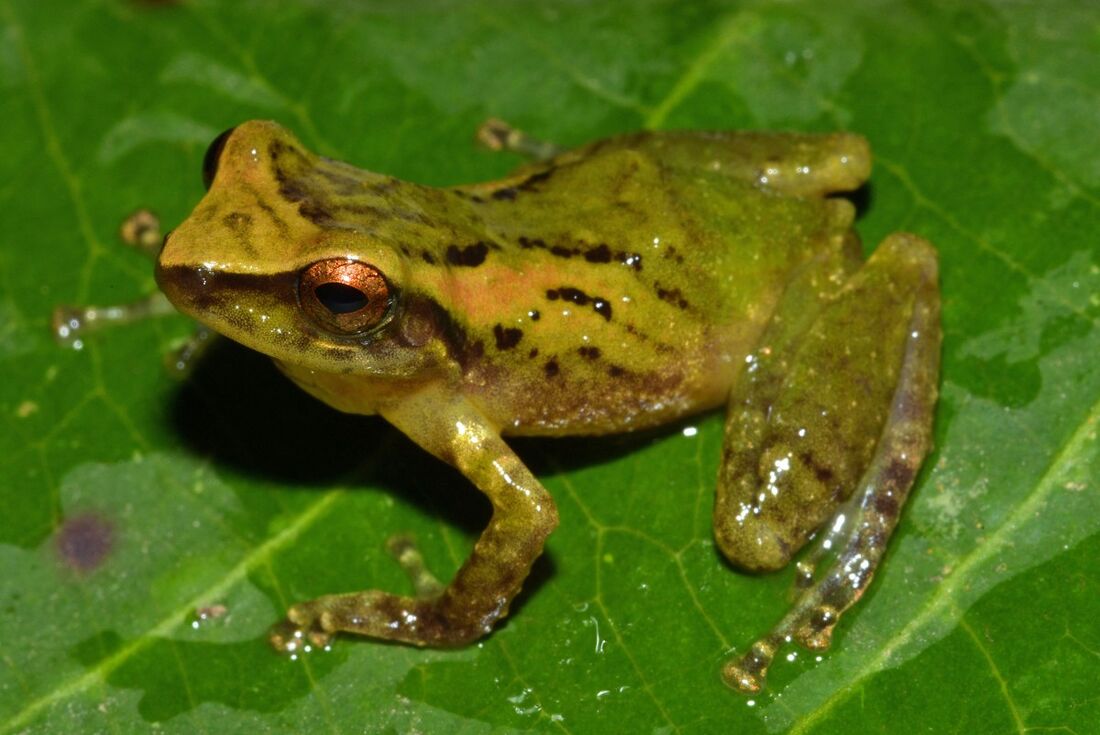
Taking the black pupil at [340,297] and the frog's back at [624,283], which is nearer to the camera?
the black pupil at [340,297]

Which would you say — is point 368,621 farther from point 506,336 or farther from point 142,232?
point 142,232

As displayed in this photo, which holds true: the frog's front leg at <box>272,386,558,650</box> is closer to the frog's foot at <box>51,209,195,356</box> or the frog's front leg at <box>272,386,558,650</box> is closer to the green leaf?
the green leaf

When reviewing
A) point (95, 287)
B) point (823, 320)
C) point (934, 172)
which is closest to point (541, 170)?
→ point (823, 320)

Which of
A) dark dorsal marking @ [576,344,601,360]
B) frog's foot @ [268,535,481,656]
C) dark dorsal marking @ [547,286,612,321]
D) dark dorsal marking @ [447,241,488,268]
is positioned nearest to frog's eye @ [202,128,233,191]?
dark dorsal marking @ [447,241,488,268]

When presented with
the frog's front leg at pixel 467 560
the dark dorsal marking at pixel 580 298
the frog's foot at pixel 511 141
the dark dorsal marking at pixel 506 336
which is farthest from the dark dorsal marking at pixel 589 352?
the frog's foot at pixel 511 141

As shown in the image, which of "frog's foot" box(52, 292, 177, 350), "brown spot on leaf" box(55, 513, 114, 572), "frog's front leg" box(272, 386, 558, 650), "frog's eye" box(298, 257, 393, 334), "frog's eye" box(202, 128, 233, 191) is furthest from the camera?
"frog's foot" box(52, 292, 177, 350)

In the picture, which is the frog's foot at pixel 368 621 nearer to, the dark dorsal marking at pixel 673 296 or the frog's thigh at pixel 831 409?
the frog's thigh at pixel 831 409

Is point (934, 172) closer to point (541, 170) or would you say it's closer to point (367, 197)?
point (541, 170)
